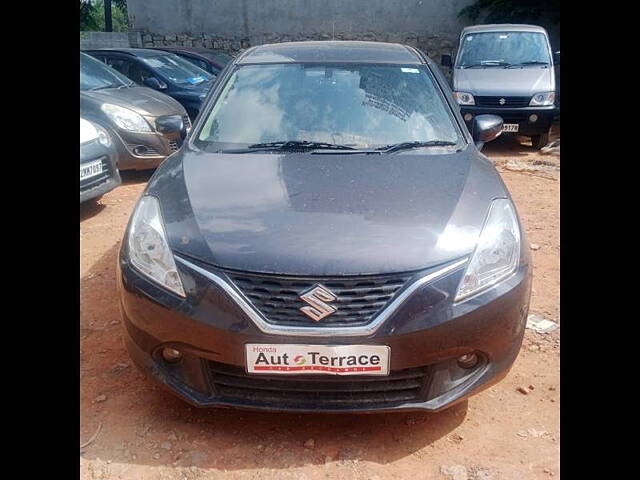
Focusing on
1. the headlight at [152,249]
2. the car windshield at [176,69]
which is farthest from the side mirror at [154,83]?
the headlight at [152,249]

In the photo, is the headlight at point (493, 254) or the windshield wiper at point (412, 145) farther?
the windshield wiper at point (412, 145)

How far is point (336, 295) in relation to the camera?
6.72ft

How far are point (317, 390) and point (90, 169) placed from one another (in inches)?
152

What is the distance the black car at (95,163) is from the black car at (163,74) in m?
2.73

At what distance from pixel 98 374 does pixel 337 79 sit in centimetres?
211

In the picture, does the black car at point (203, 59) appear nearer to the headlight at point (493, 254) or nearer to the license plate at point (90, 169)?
the license plate at point (90, 169)

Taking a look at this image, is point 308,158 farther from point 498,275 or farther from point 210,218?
point 498,275

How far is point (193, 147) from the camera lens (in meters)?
3.10

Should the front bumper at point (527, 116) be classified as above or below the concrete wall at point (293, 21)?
below

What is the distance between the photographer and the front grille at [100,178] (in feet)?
16.8

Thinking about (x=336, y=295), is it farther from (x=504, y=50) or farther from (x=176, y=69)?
(x=504, y=50)

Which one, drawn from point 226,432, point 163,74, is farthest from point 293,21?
point 226,432

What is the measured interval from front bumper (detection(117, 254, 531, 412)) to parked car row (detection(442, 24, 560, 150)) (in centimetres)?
638
